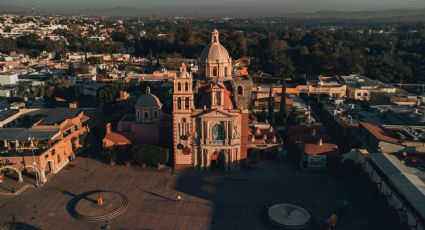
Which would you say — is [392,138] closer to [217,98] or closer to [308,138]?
[308,138]

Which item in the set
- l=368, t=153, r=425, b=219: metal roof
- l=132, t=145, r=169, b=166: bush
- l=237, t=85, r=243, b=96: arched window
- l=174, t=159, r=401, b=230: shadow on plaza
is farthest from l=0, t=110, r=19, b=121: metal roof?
l=368, t=153, r=425, b=219: metal roof

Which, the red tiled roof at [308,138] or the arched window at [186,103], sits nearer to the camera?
the arched window at [186,103]

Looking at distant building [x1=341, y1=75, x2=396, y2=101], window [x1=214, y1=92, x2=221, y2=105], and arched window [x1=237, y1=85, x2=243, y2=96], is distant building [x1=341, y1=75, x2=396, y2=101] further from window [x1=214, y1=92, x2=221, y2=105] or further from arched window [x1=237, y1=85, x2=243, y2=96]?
window [x1=214, y1=92, x2=221, y2=105]

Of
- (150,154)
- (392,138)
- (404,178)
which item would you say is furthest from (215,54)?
(404,178)

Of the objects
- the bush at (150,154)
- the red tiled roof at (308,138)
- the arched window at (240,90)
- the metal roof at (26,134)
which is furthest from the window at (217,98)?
the metal roof at (26,134)

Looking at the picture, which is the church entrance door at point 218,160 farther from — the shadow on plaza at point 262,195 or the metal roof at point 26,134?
the metal roof at point 26,134
